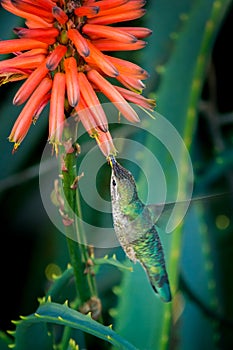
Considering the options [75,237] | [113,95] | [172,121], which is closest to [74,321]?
[75,237]

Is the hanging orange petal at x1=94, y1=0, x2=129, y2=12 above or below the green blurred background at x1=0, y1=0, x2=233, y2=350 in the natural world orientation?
above

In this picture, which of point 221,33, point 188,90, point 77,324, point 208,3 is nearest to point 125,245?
point 77,324

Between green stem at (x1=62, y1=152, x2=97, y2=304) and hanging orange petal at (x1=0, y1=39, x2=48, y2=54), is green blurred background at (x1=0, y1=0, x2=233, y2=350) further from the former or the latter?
hanging orange petal at (x1=0, y1=39, x2=48, y2=54)

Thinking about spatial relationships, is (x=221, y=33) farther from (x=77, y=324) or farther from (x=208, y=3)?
(x=77, y=324)

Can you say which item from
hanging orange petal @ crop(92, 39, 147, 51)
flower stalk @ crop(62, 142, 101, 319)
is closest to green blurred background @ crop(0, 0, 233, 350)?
flower stalk @ crop(62, 142, 101, 319)

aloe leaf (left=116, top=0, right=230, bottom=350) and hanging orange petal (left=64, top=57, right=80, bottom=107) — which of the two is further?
aloe leaf (left=116, top=0, right=230, bottom=350)
